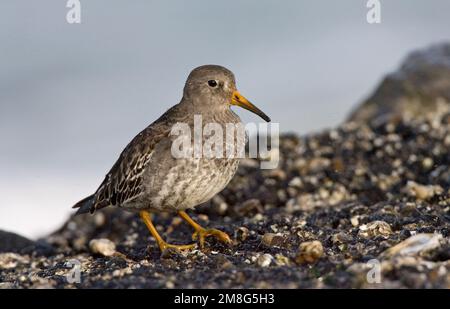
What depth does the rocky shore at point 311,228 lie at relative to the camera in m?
5.34

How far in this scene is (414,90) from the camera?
46.0 ft

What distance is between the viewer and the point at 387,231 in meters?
6.79

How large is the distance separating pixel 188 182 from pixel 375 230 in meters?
1.88

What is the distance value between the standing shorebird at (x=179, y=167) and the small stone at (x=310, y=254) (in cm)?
126

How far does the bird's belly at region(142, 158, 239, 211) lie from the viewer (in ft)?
22.0

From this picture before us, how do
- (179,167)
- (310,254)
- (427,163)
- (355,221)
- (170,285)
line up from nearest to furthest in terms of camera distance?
(170,285)
(310,254)
(179,167)
(355,221)
(427,163)

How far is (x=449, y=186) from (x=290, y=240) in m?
3.39

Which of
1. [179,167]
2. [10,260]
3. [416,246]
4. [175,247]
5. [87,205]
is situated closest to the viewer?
[416,246]

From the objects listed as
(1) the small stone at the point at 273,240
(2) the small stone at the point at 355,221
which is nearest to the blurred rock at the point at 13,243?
(1) the small stone at the point at 273,240

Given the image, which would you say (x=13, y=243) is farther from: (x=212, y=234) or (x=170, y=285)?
(x=170, y=285)

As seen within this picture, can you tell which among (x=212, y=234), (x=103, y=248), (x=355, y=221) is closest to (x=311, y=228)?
(x=355, y=221)
